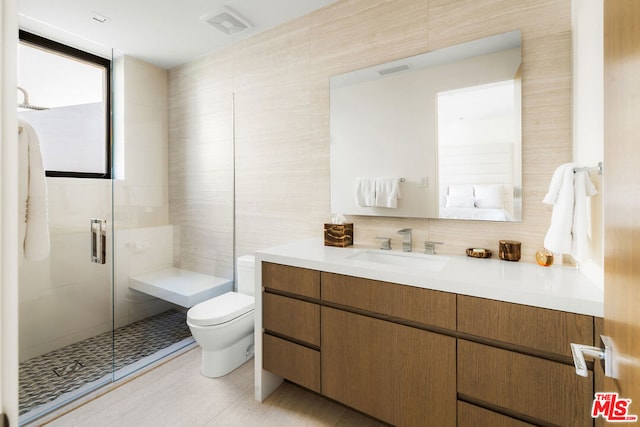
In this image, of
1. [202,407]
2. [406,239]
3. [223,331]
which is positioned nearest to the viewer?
[202,407]

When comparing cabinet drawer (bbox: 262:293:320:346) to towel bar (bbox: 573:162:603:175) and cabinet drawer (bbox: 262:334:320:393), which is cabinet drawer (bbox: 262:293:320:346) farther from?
towel bar (bbox: 573:162:603:175)

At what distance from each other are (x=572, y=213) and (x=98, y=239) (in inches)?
113

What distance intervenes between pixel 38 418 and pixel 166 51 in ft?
9.28

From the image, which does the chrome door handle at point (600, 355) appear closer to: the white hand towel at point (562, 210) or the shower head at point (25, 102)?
the white hand towel at point (562, 210)

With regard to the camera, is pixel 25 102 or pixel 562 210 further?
pixel 25 102

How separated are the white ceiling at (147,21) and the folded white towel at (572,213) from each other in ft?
6.09

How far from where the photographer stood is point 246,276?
2387 mm

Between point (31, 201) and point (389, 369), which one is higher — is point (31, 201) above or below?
above

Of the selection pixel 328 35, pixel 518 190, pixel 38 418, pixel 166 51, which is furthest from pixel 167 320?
pixel 518 190

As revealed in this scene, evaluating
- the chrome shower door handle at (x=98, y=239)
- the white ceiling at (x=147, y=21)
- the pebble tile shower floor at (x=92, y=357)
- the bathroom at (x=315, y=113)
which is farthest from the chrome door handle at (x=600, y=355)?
the chrome shower door handle at (x=98, y=239)

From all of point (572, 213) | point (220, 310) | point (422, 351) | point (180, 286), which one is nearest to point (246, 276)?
point (220, 310)

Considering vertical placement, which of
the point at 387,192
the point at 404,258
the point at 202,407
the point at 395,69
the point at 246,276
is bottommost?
the point at 202,407

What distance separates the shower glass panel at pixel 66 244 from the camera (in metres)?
2.03

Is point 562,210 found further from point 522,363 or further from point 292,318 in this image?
point 292,318
